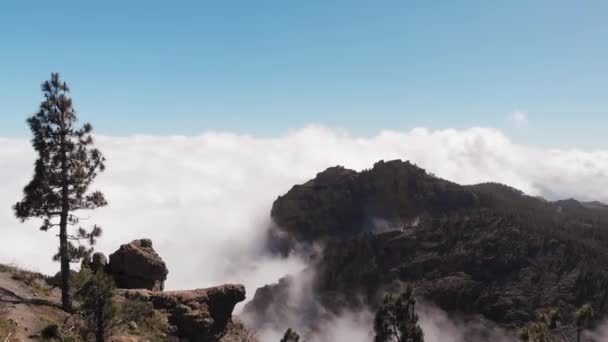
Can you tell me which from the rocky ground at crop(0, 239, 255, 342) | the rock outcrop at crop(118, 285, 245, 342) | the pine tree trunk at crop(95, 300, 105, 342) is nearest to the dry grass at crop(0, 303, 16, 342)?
the rocky ground at crop(0, 239, 255, 342)

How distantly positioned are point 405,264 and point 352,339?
1553 inches


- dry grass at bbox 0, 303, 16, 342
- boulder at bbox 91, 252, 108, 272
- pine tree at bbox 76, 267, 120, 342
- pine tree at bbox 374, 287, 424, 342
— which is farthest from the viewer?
pine tree at bbox 374, 287, 424, 342

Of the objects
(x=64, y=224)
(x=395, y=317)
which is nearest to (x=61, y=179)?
(x=64, y=224)

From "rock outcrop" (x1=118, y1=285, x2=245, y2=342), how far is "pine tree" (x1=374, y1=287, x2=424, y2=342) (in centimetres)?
1527

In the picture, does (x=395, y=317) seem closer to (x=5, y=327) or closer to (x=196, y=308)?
(x=196, y=308)

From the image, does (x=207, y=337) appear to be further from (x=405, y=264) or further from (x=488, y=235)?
(x=488, y=235)

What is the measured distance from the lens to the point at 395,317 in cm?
4562

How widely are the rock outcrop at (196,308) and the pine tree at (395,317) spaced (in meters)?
15.3

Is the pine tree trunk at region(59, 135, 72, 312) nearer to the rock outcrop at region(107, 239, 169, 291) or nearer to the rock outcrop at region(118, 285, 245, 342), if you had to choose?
the rock outcrop at region(118, 285, 245, 342)

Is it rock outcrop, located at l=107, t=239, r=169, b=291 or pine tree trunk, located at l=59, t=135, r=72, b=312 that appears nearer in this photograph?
pine tree trunk, located at l=59, t=135, r=72, b=312

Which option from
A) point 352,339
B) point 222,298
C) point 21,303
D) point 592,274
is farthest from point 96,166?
point 592,274

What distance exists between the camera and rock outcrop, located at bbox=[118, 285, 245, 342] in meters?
34.8

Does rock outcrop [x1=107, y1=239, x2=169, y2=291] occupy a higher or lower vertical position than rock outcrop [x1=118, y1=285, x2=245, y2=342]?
higher

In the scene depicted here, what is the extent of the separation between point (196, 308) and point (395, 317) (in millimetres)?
19976
